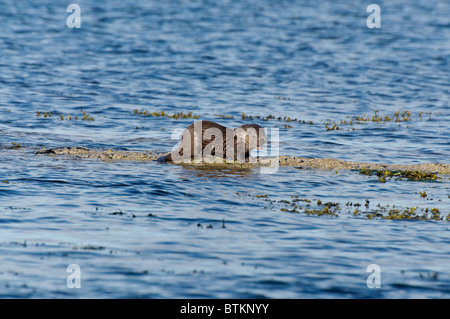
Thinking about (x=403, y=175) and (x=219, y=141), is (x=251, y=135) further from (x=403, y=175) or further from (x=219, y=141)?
(x=403, y=175)

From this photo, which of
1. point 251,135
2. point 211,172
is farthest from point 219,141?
point 211,172

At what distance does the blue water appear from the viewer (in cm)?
836

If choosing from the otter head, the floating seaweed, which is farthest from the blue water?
the otter head

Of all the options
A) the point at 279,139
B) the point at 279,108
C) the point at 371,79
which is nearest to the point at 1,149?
the point at 279,139

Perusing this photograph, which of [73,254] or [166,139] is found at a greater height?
[166,139]

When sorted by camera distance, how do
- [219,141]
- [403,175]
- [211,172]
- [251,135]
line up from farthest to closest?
[219,141]
[251,135]
[211,172]
[403,175]

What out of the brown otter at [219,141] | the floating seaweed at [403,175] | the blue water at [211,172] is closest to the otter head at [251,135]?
the brown otter at [219,141]

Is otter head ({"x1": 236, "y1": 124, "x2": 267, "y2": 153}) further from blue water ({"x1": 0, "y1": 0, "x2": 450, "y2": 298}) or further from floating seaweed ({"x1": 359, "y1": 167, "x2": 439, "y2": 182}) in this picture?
floating seaweed ({"x1": 359, "y1": 167, "x2": 439, "y2": 182})

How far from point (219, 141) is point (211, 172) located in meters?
0.92

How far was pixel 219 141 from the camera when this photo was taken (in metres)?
15.0
